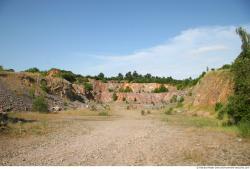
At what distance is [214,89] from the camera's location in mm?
38031

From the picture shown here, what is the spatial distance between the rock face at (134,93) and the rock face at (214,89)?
34.9 meters

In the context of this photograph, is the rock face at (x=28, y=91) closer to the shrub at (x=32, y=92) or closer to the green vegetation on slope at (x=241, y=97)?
the shrub at (x=32, y=92)

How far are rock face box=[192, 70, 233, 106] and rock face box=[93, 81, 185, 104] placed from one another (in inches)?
A: 1373

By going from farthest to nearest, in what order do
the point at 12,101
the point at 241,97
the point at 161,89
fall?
the point at 161,89, the point at 12,101, the point at 241,97

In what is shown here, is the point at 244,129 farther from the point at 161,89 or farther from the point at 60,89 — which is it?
the point at 161,89

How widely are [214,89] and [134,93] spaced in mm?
52349

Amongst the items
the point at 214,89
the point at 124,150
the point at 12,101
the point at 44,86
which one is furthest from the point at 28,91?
the point at 124,150

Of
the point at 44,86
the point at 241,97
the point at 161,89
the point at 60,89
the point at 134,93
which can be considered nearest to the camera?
the point at 241,97

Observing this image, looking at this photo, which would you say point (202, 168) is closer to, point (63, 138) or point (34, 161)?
point (34, 161)

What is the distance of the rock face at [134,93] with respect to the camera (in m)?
84.3

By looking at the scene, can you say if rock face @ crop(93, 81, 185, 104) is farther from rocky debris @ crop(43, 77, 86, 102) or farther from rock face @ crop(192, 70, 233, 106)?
rock face @ crop(192, 70, 233, 106)

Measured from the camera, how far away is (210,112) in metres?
33.2

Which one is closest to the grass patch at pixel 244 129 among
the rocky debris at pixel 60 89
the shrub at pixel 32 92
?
the shrub at pixel 32 92

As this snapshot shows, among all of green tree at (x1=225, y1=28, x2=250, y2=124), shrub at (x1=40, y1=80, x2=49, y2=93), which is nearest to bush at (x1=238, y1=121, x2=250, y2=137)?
green tree at (x1=225, y1=28, x2=250, y2=124)
